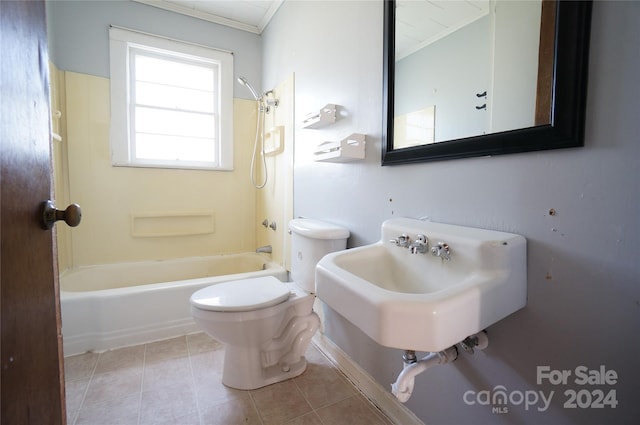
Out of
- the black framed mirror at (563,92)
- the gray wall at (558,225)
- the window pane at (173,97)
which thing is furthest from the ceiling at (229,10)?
the black framed mirror at (563,92)

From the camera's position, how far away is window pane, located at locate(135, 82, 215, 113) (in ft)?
7.57

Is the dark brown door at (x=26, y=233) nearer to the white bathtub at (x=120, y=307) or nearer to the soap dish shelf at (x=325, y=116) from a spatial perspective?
the soap dish shelf at (x=325, y=116)

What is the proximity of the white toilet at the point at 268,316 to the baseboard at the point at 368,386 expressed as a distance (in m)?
0.18

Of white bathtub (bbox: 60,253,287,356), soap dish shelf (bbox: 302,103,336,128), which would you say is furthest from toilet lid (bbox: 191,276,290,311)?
soap dish shelf (bbox: 302,103,336,128)

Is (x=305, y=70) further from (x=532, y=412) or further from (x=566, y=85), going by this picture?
(x=532, y=412)

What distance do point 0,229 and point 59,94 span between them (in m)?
2.32

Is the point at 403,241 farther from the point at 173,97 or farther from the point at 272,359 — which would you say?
the point at 173,97

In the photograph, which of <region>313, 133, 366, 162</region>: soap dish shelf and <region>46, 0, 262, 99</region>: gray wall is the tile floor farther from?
<region>46, 0, 262, 99</region>: gray wall

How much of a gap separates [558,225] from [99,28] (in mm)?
3001

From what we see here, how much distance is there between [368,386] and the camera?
4.42 feet

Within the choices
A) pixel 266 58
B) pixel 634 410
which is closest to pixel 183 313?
pixel 634 410

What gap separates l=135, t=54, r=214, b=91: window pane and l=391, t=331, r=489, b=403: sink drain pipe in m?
2.63

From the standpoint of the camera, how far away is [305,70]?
6.08 ft

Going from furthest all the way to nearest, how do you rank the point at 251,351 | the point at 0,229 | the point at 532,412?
the point at 251,351, the point at 532,412, the point at 0,229
